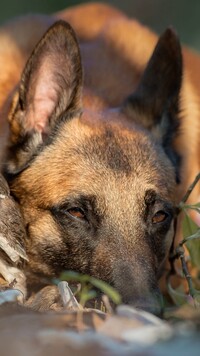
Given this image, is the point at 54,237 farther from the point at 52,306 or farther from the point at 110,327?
the point at 110,327

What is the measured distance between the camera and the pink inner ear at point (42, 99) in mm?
4156

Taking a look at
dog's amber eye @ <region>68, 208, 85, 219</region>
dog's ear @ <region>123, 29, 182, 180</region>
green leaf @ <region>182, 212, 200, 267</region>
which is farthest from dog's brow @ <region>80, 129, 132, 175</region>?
dog's ear @ <region>123, 29, 182, 180</region>

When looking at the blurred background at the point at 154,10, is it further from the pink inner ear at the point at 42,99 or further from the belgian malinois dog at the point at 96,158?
the pink inner ear at the point at 42,99

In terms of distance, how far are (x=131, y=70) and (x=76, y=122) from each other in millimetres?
950

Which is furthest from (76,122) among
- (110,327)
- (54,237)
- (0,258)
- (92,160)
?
(110,327)

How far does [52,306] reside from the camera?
10.6 feet

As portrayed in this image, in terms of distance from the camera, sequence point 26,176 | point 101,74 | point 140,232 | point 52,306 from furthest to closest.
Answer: point 101,74
point 26,176
point 140,232
point 52,306

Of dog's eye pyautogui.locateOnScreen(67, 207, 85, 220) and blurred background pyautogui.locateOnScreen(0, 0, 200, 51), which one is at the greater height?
blurred background pyautogui.locateOnScreen(0, 0, 200, 51)

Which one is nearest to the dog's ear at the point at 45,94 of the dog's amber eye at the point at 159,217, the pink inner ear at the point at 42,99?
the pink inner ear at the point at 42,99

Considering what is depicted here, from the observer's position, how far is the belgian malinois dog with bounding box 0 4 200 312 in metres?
3.70

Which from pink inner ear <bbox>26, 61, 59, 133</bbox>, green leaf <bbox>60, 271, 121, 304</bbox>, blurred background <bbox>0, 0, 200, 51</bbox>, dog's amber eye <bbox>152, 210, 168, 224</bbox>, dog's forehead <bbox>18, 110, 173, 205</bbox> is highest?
blurred background <bbox>0, 0, 200, 51</bbox>

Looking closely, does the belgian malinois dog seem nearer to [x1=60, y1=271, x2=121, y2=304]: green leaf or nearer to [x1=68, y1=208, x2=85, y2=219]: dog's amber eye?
[x1=68, y1=208, x2=85, y2=219]: dog's amber eye

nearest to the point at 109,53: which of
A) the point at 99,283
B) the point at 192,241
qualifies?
the point at 192,241

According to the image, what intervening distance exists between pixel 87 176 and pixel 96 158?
0.40 feet
